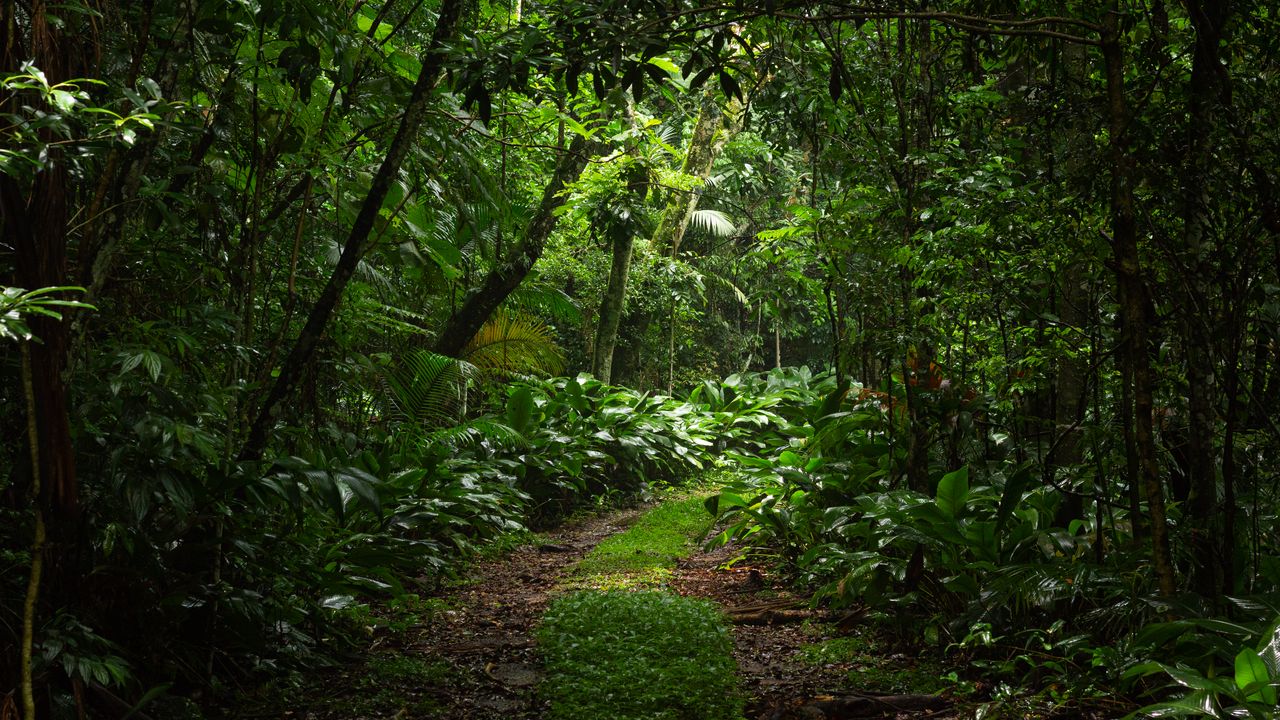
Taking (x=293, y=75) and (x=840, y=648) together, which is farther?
(x=840, y=648)

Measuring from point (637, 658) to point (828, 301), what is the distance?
272 centimetres

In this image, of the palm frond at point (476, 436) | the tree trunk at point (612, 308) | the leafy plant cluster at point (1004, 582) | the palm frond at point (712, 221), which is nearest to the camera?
the leafy plant cluster at point (1004, 582)

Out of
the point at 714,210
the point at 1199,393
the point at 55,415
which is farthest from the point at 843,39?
the point at 714,210

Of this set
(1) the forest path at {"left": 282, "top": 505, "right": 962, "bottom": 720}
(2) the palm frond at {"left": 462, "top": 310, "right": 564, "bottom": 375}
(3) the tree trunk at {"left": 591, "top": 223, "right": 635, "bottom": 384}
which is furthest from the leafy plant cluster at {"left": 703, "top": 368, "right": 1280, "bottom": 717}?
(3) the tree trunk at {"left": 591, "top": 223, "right": 635, "bottom": 384}

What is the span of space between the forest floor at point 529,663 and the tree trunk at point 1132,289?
95 cm

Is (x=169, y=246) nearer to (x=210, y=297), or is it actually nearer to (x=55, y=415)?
(x=210, y=297)

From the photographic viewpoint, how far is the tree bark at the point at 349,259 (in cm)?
346

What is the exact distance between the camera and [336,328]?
4.59m

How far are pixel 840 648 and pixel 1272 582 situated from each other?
169 cm

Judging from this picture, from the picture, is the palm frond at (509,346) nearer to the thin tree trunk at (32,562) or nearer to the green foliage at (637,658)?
the green foliage at (637,658)

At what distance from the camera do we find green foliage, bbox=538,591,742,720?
325 centimetres

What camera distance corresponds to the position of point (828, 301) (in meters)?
5.58

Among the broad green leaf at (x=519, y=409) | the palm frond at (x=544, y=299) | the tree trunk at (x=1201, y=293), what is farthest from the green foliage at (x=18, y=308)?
the palm frond at (x=544, y=299)

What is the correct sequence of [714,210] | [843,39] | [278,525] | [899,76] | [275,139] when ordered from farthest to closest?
1. [714,210]
2. [843,39]
3. [899,76]
4. [278,525]
5. [275,139]
